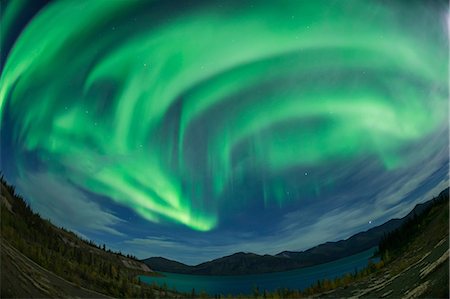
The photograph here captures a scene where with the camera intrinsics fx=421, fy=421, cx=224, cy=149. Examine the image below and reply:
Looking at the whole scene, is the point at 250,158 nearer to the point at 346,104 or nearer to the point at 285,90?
the point at 285,90

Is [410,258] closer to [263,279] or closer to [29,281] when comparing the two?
[263,279]

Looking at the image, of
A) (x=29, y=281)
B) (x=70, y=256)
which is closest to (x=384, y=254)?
(x=70, y=256)

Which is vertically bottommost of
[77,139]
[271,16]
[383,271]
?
[383,271]

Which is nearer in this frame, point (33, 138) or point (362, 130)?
point (362, 130)

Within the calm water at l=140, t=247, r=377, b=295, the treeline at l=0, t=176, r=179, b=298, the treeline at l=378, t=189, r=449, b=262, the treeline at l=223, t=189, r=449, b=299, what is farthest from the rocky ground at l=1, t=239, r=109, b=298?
the treeline at l=378, t=189, r=449, b=262

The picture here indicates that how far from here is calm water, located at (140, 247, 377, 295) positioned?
5.25m

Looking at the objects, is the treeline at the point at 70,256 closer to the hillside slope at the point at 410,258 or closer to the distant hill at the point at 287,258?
the distant hill at the point at 287,258

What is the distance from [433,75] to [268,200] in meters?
2.72

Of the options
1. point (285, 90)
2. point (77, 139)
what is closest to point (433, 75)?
point (285, 90)

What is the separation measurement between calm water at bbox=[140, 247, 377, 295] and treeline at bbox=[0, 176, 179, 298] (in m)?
0.21

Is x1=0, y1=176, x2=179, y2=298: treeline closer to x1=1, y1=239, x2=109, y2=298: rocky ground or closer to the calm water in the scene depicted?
x1=1, y1=239, x2=109, y2=298: rocky ground

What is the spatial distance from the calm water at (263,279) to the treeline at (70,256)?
0.68 ft

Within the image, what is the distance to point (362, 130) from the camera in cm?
535

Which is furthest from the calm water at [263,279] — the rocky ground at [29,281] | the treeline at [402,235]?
the rocky ground at [29,281]
